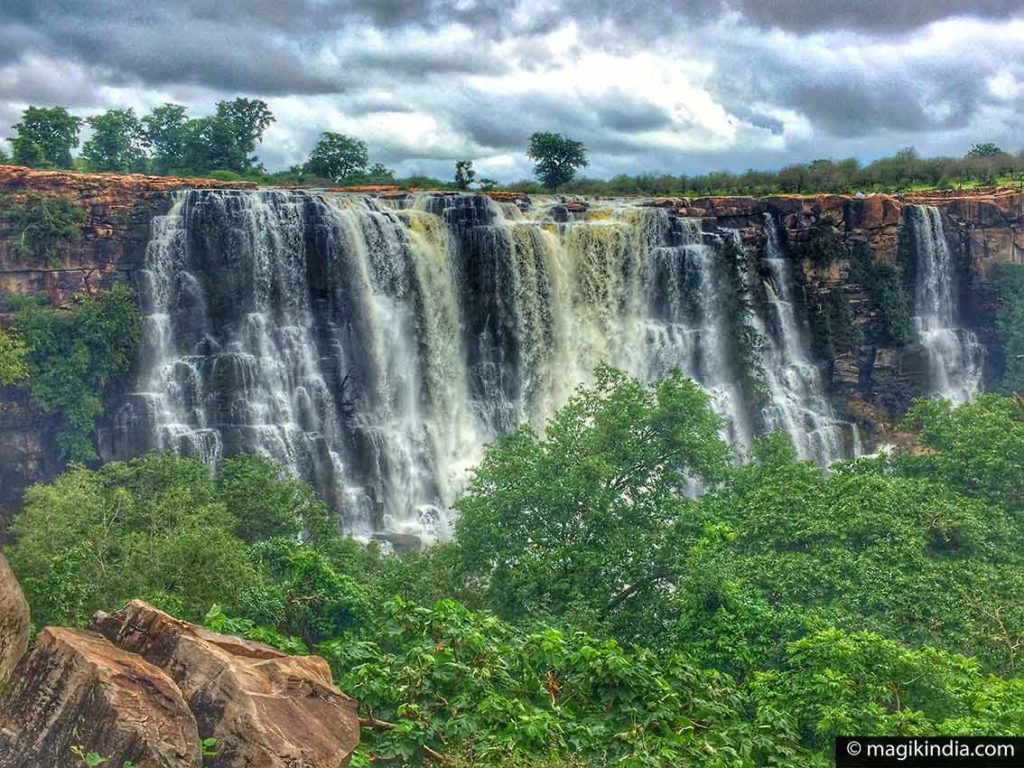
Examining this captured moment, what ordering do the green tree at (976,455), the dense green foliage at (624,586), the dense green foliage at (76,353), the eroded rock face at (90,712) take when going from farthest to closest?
the dense green foliage at (76,353) → the green tree at (976,455) → the dense green foliage at (624,586) → the eroded rock face at (90,712)

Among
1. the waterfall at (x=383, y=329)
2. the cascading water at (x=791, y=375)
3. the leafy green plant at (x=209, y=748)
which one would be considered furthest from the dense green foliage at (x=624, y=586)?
the cascading water at (x=791, y=375)

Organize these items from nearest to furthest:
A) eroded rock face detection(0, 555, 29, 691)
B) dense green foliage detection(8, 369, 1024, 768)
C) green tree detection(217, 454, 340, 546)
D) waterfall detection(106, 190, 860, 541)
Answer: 1. eroded rock face detection(0, 555, 29, 691)
2. dense green foliage detection(8, 369, 1024, 768)
3. green tree detection(217, 454, 340, 546)
4. waterfall detection(106, 190, 860, 541)

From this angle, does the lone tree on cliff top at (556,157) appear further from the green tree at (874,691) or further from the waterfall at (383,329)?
the green tree at (874,691)

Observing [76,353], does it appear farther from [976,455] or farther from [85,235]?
[976,455]

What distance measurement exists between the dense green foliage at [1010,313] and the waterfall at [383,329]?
12014 mm

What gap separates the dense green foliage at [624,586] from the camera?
7594 mm

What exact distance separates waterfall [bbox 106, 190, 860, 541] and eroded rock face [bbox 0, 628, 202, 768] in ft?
52.7

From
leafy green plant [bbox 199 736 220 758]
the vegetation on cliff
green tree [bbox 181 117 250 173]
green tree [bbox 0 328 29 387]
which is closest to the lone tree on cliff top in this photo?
the vegetation on cliff

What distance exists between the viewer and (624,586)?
13.6m

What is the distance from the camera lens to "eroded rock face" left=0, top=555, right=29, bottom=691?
7.14 meters

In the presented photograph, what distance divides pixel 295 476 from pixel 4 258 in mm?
9929

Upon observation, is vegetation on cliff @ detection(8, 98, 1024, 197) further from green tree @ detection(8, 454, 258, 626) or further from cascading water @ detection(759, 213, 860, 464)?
green tree @ detection(8, 454, 258, 626)

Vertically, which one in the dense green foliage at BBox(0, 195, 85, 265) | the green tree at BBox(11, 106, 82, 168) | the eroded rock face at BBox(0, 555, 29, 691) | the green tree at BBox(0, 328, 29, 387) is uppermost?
the green tree at BBox(11, 106, 82, 168)

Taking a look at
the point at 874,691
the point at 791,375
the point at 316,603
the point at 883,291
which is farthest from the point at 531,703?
the point at 883,291
